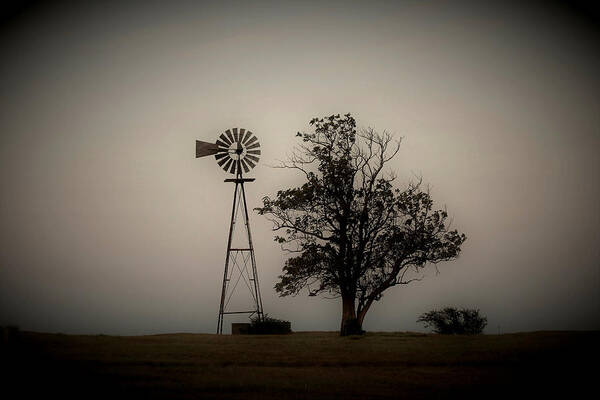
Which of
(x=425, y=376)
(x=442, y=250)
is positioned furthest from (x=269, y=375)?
(x=442, y=250)

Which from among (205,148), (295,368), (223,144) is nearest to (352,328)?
(223,144)

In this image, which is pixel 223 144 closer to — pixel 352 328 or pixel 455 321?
pixel 352 328

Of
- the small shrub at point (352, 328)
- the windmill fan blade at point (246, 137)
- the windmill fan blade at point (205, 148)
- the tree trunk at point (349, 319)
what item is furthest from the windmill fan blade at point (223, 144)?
the small shrub at point (352, 328)

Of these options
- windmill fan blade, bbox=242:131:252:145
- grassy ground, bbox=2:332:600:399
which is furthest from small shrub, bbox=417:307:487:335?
windmill fan blade, bbox=242:131:252:145

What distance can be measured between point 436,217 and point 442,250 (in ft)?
4.98

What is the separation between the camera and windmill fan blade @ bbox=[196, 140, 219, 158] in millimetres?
31406

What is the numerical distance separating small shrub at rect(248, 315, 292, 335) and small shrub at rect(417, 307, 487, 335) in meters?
7.17

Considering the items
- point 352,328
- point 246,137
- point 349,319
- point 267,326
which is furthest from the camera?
point 246,137

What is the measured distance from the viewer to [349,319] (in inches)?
1112

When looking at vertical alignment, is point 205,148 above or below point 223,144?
below

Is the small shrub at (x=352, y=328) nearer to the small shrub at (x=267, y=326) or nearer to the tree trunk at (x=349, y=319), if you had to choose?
the tree trunk at (x=349, y=319)

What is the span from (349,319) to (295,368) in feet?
41.1

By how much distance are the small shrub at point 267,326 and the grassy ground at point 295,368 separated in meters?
7.43

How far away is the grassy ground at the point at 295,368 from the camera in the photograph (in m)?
12.5
